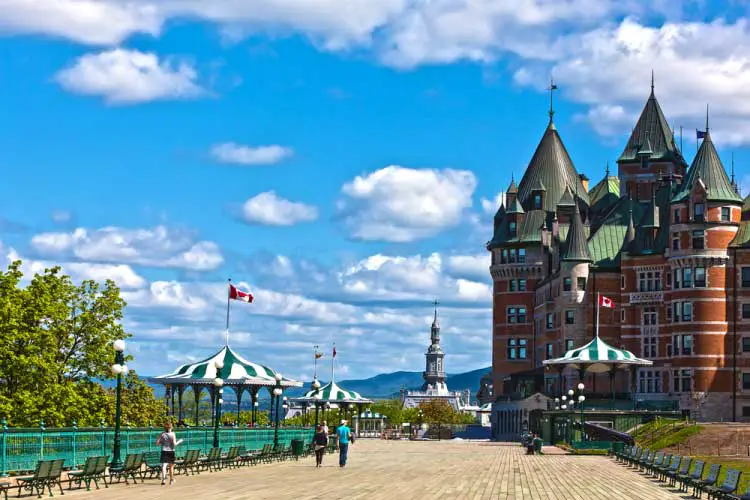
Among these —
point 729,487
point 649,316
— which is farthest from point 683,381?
point 729,487

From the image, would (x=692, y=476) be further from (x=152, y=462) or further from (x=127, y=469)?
(x=127, y=469)

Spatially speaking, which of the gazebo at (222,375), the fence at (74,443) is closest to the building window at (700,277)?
the gazebo at (222,375)

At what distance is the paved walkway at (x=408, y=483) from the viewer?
1401 inches

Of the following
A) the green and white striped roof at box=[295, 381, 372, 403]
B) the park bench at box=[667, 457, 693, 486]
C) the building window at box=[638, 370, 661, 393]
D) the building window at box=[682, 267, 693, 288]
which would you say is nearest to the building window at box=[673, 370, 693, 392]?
the building window at box=[638, 370, 661, 393]

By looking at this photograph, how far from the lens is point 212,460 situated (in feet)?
158

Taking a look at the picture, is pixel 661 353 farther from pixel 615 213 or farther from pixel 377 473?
pixel 377 473

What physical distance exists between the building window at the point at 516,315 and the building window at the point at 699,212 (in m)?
36.3

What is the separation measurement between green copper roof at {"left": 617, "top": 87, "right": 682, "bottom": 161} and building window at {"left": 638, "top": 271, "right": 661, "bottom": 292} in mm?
24440

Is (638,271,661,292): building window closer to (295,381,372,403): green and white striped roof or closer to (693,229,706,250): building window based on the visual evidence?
(693,229,706,250): building window

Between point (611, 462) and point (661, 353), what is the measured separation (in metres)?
52.1

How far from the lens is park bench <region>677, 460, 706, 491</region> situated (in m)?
38.3

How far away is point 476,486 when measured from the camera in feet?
134

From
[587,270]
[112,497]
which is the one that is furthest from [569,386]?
[112,497]

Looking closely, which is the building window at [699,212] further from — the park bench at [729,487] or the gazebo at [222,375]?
the park bench at [729,487]
